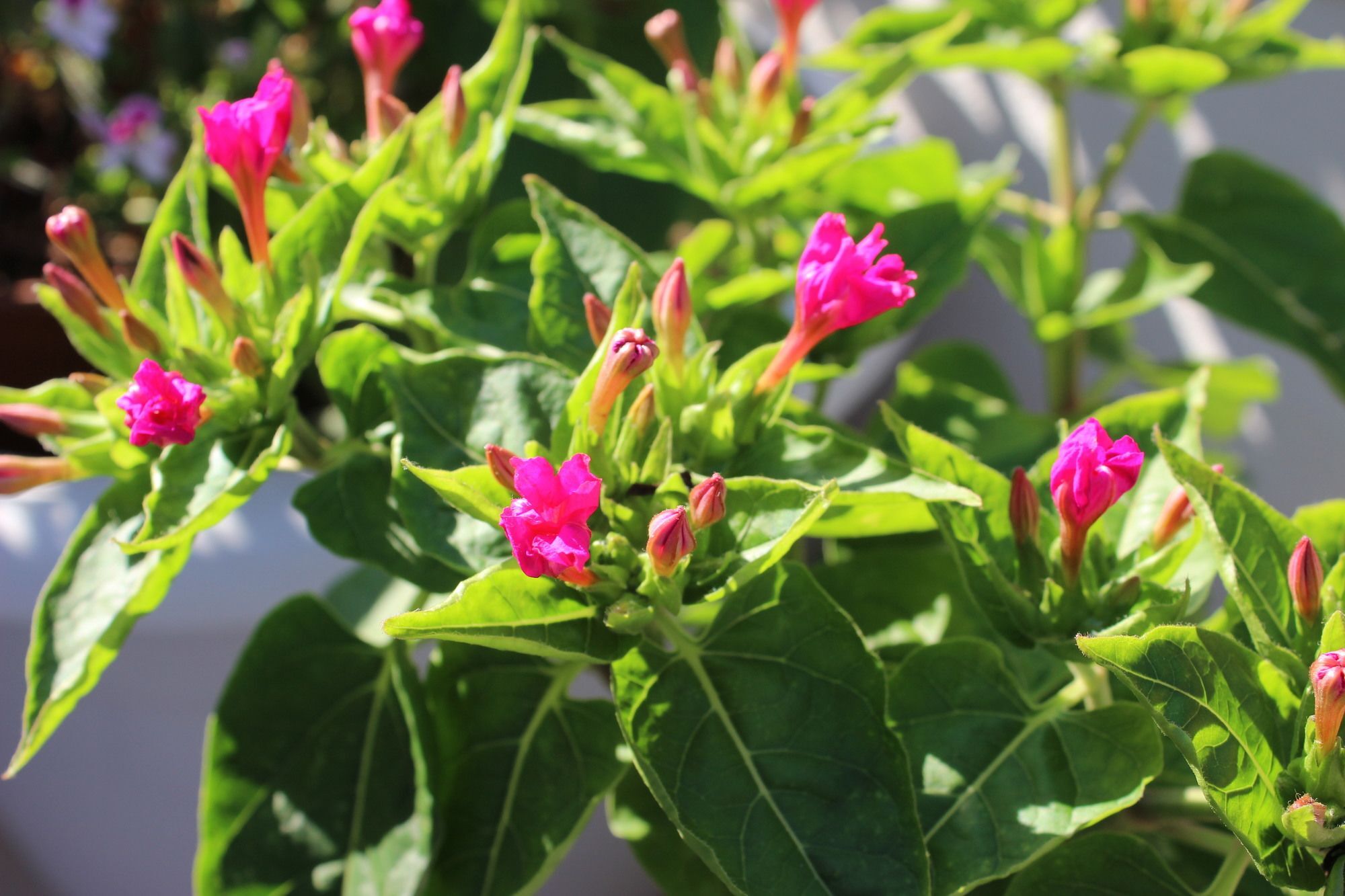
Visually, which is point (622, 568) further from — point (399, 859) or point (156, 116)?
point (156, 116)

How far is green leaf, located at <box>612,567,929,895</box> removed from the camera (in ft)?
1.30

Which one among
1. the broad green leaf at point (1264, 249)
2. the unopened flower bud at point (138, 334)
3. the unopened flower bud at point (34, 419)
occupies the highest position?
the unopened flower bud at point (138, 334)

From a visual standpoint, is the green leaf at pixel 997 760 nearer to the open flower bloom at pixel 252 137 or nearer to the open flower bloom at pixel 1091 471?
the open flower bloom at pixel 1091 471

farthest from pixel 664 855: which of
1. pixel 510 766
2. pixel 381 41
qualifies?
pixel 381 41

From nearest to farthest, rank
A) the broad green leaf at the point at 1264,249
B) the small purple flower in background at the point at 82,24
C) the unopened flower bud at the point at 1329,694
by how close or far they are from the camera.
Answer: the unopened flower bud at the point at 1329,694 → the broad green leaf at the point at 1264,249 → the small purple flower in background at the point at 82,24

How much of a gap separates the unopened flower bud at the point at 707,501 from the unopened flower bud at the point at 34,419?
0.93 feet

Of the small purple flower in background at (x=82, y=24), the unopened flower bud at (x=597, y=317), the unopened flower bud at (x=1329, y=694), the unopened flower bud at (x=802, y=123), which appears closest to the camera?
the unopened flower bud at (x=1329, y=694)

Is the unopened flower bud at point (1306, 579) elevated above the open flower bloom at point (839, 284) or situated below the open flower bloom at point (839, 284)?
below

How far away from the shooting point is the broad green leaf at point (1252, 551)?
41 cm

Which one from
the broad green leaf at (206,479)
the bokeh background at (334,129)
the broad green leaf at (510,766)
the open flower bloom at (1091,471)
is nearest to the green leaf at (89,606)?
the broad green leaf at (206,479)

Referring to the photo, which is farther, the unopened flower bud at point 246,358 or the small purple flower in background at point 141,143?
the small purple flower in background at point 141,143

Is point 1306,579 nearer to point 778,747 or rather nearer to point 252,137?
point 778,747

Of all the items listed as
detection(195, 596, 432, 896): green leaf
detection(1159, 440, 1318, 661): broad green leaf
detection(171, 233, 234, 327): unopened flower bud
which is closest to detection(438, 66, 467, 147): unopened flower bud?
detection(171, 233, 234, 327): unopened flower bud

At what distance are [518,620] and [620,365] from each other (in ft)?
0.31
